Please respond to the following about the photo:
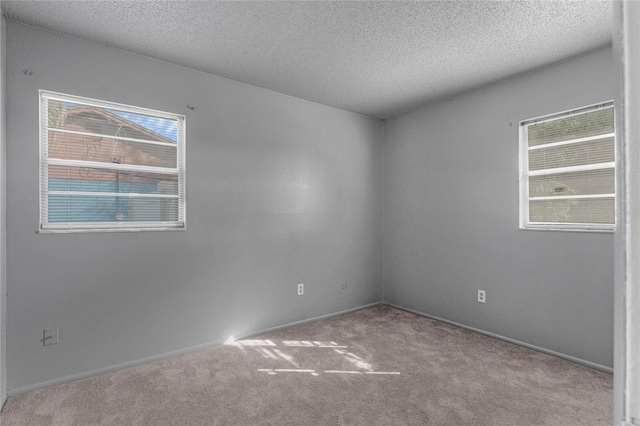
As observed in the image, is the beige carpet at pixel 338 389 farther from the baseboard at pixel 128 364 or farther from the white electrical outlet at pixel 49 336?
the white electrical outlet at pixel 49 336

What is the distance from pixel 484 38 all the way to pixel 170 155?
2.75 meters

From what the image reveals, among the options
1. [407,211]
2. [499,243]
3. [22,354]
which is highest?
[407,211]

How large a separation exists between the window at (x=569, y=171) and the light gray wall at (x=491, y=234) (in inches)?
4.0

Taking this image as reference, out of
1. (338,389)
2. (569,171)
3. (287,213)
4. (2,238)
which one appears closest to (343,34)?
(287,213)

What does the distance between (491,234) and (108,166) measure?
356 cm

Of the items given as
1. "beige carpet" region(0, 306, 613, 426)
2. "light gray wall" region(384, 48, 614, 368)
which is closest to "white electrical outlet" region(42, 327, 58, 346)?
"beige carpet" region(0, 306, 613, 426)

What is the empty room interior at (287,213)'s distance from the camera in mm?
2178

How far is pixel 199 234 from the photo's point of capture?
9.81ft

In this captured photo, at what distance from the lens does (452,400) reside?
215 centimetres

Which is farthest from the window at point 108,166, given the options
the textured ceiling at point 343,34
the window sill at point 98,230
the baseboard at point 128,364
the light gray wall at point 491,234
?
the light gray wall at point 491,234

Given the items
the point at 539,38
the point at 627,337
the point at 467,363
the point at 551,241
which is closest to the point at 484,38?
the point at 539,38

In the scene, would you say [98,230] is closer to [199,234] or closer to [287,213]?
[199,234]

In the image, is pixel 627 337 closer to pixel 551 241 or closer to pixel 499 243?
pixel 551 241

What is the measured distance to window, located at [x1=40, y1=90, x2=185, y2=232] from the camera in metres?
2.40
